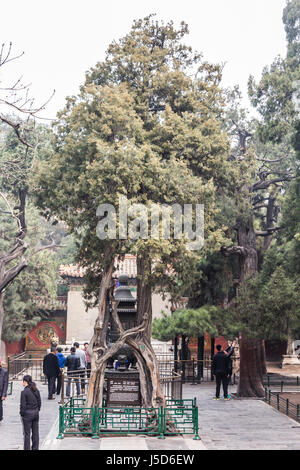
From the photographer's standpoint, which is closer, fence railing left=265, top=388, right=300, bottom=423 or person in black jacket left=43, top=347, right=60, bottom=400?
fence railing left=265, top=388, right=300, bottom=423

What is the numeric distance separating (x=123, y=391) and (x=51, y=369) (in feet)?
14.7

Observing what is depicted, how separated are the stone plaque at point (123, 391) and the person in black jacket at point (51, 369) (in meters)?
4.32

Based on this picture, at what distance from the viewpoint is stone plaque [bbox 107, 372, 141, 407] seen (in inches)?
528

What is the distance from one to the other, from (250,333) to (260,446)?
174 inches

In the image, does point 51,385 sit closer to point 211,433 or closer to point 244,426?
point 211,433

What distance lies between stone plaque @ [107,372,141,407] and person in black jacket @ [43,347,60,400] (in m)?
4.32

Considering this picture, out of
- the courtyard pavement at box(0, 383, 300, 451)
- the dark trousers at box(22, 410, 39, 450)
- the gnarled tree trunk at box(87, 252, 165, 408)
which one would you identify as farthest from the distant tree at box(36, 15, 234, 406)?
the dark trousers at box(22, 410, 39, 450)

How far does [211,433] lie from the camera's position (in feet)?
43.4

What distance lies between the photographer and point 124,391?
1352cm

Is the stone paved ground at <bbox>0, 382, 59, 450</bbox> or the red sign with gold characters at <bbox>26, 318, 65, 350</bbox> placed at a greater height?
the red sign with gold characters at <bbox>26, 318, 65, 350</bbox>

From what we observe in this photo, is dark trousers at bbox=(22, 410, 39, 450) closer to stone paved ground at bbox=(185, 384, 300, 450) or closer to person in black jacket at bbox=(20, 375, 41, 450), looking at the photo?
person in black jacket at bbox=(20, 375, 41, 450)
